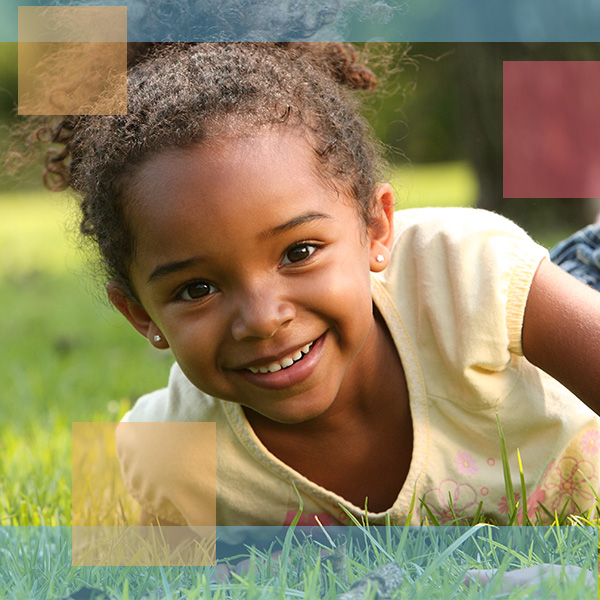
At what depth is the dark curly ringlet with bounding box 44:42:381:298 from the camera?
144 cm

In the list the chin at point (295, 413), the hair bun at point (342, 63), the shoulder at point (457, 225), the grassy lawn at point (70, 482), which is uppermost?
the hair bun at point (342, 63)

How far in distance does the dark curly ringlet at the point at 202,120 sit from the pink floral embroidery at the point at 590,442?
1.96 feet

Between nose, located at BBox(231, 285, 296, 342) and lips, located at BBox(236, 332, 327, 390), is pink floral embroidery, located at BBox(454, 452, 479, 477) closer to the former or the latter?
lips, located at BBox(236, 332, 327, 390)

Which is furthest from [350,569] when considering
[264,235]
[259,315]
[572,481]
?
[572,481]

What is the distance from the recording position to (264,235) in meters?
1.36

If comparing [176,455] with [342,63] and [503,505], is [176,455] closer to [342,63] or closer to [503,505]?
[503,505]

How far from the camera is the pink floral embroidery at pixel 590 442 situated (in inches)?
67.1

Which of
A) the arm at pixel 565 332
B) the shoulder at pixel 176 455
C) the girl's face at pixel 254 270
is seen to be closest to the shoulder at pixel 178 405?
the shoulder at pixel 176 455

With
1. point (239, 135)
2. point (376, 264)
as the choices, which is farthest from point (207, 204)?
point (376, 264)

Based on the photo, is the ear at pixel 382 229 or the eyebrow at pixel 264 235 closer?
the eyebrow at pixel 264 235

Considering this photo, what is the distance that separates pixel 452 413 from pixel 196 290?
1.91 feet

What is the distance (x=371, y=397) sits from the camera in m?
1.76

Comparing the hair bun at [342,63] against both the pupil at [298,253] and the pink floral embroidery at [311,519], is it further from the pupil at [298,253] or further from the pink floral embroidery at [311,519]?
the pink floral embroidery at [311,519]

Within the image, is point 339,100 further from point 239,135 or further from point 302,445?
point 302,445
